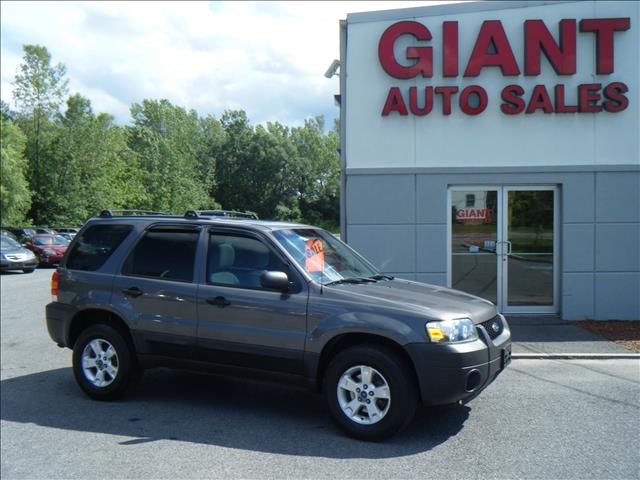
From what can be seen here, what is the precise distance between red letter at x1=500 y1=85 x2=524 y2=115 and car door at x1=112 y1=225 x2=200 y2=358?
691 cm

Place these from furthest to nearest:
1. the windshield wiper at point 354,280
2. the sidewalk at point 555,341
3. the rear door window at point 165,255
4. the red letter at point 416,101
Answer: the red letter at point 416,101 < the sidewalk at point 555,341 < the rear door window at point 165,255 < the windshield wiper at point 354,280

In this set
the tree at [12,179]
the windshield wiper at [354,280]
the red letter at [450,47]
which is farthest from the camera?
the tree at [12,179]

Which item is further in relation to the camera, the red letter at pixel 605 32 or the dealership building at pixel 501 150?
the dealership building at pixel 501 150

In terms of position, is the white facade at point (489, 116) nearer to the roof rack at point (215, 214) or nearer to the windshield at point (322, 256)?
the roof rack at point (215, 214)

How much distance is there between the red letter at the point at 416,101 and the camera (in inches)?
430

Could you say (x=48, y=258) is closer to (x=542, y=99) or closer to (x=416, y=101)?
(x=416, y=101)

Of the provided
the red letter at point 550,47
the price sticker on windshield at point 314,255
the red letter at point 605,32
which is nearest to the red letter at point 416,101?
the red letter at point 550,47

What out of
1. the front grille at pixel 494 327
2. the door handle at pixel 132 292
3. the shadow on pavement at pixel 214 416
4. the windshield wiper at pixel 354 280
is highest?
the windshield wiper at pixel 354 280

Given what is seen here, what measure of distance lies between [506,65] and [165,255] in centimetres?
738

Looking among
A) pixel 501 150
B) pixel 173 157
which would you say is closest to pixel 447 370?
pixel 501 150

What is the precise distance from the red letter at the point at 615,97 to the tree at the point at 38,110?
4263 centimetres

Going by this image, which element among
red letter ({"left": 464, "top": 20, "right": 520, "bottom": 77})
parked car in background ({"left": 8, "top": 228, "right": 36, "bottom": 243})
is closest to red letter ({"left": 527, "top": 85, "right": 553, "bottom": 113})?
red letter ({"left": 464, "top": 20, "right": 520, "bottom": 77})

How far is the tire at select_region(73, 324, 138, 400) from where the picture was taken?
20.0ft

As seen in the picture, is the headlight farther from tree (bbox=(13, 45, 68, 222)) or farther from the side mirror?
tree (bbox=(13, 45, 68, 222))
